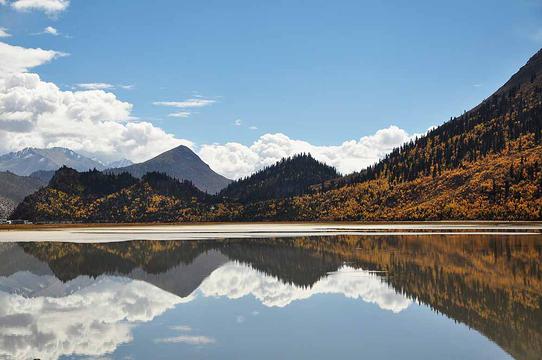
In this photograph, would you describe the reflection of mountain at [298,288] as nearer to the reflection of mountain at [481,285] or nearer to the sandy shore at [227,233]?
the reflection of mountain at [481,285]

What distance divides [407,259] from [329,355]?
118 ft

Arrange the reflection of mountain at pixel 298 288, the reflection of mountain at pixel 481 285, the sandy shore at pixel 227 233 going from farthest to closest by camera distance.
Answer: the sandy shore at pixel 227 233 → the reflection of mountain at pixel 298 288 → the reflection of mountain at pixel 481 285

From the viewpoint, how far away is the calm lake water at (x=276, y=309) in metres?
22.1

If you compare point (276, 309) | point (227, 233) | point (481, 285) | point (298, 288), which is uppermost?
point (481, 285)

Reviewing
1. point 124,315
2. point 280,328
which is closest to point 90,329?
point 124,315

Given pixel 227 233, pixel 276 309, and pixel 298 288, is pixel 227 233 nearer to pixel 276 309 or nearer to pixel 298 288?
pixel 298 288

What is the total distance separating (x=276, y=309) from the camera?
31312 millimetres

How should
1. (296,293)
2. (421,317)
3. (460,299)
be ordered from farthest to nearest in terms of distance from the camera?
1. (296,293)
2. (460,299)
3. (421,317)

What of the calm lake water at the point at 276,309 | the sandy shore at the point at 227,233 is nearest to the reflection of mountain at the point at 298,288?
the calm lake water at the point at 276,309

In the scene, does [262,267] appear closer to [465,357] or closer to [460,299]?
[460,299]

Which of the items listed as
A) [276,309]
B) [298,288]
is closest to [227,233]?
[298,288]

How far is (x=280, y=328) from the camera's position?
85.7ft

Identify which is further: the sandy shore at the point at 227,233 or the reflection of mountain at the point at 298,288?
the sandy shore at the point at 227,233

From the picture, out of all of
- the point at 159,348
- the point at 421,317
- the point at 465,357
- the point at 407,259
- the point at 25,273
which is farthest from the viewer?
the point at 407,259
